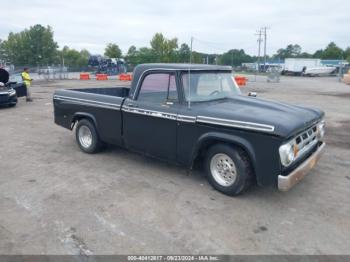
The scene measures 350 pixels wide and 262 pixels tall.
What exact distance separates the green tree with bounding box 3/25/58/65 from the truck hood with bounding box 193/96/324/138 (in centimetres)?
6506

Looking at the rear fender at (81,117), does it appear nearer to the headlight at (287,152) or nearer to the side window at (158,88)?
the side window at (158,88)

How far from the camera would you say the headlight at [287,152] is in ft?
13.3

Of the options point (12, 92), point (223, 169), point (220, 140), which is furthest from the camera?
point (12, 92)

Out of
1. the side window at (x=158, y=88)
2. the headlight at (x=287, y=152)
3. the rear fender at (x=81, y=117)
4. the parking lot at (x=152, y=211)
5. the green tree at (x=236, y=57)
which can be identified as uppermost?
the green tree at (x=236, y=57)

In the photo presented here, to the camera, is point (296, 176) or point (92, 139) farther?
point (92, 139)

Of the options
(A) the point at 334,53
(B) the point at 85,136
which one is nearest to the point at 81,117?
(B) the point at 85,136

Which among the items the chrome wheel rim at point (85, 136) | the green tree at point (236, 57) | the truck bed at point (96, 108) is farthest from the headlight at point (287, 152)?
the green tree at point (236, 57)

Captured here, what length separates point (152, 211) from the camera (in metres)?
4.34

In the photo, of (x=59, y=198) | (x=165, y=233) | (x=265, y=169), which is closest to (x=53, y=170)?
(x=59, y=198)

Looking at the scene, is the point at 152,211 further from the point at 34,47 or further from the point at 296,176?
the point at 34,47

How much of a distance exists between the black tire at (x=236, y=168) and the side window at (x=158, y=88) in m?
1.09

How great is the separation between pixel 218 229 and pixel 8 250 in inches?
92.5

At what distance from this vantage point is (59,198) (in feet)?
15.5

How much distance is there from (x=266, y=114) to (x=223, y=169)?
1.02 meters
